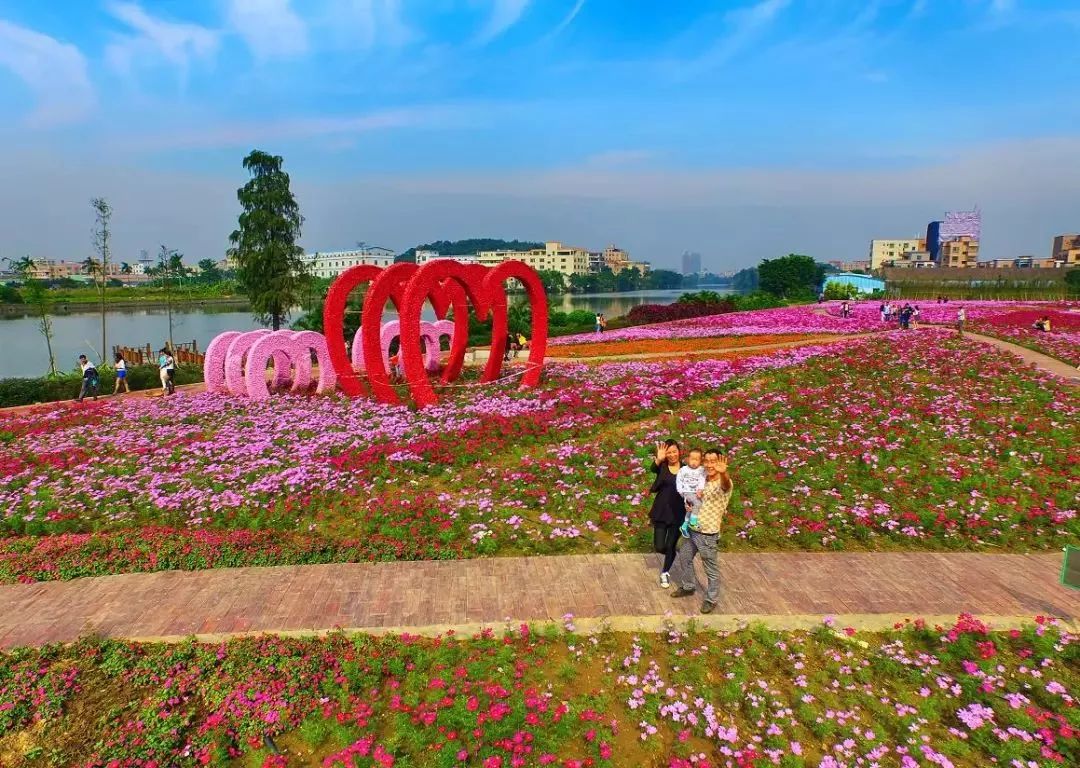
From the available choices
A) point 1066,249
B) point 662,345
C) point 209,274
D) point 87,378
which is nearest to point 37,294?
point 87,378

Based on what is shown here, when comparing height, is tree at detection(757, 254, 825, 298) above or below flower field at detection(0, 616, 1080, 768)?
above

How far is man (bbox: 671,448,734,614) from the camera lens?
5.43 metres

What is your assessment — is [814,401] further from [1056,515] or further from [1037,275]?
[1037,275]

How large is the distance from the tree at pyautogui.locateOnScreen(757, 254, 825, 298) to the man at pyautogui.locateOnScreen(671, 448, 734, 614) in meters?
85.0

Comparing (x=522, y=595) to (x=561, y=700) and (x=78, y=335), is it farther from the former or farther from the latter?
(x=78, y=335)

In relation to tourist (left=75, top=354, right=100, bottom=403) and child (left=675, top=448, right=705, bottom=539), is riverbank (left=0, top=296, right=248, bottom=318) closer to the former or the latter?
tourist (left=75, top=354, right=100, bottom=403)

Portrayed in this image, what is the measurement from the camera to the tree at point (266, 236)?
3297 cm

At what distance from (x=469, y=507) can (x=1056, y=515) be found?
7.53 metres

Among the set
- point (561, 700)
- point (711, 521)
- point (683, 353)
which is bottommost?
point (561, 700)

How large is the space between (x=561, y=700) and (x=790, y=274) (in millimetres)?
89647

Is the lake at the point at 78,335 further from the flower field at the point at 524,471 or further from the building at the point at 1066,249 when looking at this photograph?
the building at the point at 1066,249

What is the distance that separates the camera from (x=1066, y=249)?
4648 inches

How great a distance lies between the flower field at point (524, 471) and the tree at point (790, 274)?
245ft

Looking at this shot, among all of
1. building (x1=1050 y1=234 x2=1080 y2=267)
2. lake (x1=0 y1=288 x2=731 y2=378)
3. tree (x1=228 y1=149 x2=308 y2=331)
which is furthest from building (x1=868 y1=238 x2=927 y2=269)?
tree (x1=228 y1=149 x2=308 y2=331)
